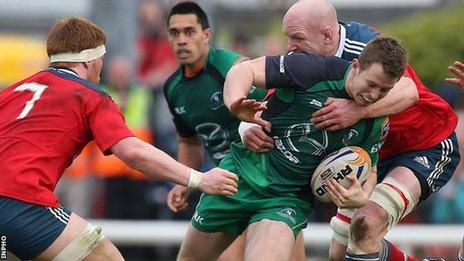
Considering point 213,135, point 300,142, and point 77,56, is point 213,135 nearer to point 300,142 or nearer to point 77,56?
point 300,142

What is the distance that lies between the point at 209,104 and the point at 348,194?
6.87ft

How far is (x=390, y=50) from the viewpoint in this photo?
857cm

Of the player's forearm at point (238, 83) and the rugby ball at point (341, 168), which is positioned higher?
the player's forearm at point (238, 83)

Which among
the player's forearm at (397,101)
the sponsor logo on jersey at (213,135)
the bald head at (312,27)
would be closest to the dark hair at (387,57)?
the player's forearm at (397,101)

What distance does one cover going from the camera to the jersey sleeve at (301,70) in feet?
28.3

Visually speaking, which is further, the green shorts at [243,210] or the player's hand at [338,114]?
the green shorts at [243,210]

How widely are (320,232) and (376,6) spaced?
747 centimetres

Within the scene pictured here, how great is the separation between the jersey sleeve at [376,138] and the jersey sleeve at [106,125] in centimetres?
162

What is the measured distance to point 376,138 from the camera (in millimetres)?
9031

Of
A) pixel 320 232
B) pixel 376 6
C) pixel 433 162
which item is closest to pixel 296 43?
pixel 433 162

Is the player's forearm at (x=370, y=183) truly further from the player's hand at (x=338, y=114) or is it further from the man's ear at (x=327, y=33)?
the man's ear at (x=327, y=33)

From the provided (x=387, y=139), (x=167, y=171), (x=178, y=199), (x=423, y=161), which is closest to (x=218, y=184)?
(x=167, y=171)

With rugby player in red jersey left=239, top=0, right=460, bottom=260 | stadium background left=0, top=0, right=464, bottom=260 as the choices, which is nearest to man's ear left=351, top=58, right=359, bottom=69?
rugby player in red jersey left=239, top=0, right=460, bottom=260

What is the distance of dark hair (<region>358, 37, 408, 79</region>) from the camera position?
8.52 meters
